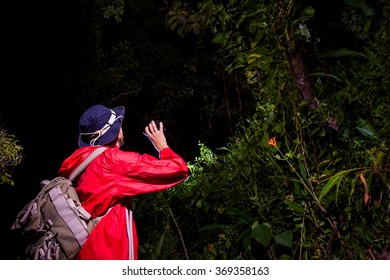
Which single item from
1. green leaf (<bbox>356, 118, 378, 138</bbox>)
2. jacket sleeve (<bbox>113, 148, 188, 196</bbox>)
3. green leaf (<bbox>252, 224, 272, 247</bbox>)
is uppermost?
green leaf (<bbox>356, 118, 378, 138</bbox>)

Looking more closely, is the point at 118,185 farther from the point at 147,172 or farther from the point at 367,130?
the point at 367,130

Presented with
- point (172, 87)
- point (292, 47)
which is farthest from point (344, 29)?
point (172, 87)

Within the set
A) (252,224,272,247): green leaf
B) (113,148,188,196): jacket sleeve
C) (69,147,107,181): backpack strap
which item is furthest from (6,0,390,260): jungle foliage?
(69,147,107,181): backpack strap

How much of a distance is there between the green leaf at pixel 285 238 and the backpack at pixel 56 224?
769 mm

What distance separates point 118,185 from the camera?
236 cm

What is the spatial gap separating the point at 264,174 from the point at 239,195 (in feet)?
0.66

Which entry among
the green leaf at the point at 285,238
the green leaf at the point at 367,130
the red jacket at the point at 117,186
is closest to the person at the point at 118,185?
the red jacket at the point at 117,186

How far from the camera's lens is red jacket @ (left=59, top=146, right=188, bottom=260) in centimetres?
231

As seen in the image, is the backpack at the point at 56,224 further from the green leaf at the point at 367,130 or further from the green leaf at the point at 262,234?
the green leaf at the point at 367,130

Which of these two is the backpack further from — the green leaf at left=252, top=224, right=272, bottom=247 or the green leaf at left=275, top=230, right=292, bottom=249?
the green leaf at left=275, top=230, right=292, bottom=249

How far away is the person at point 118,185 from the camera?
2.32 m

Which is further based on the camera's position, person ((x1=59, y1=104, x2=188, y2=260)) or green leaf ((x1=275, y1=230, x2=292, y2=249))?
green leaf ((x1=275, y1=230, x2=292, y2=249))

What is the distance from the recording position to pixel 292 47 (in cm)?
232

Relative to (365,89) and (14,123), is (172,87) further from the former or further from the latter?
(365,89)
